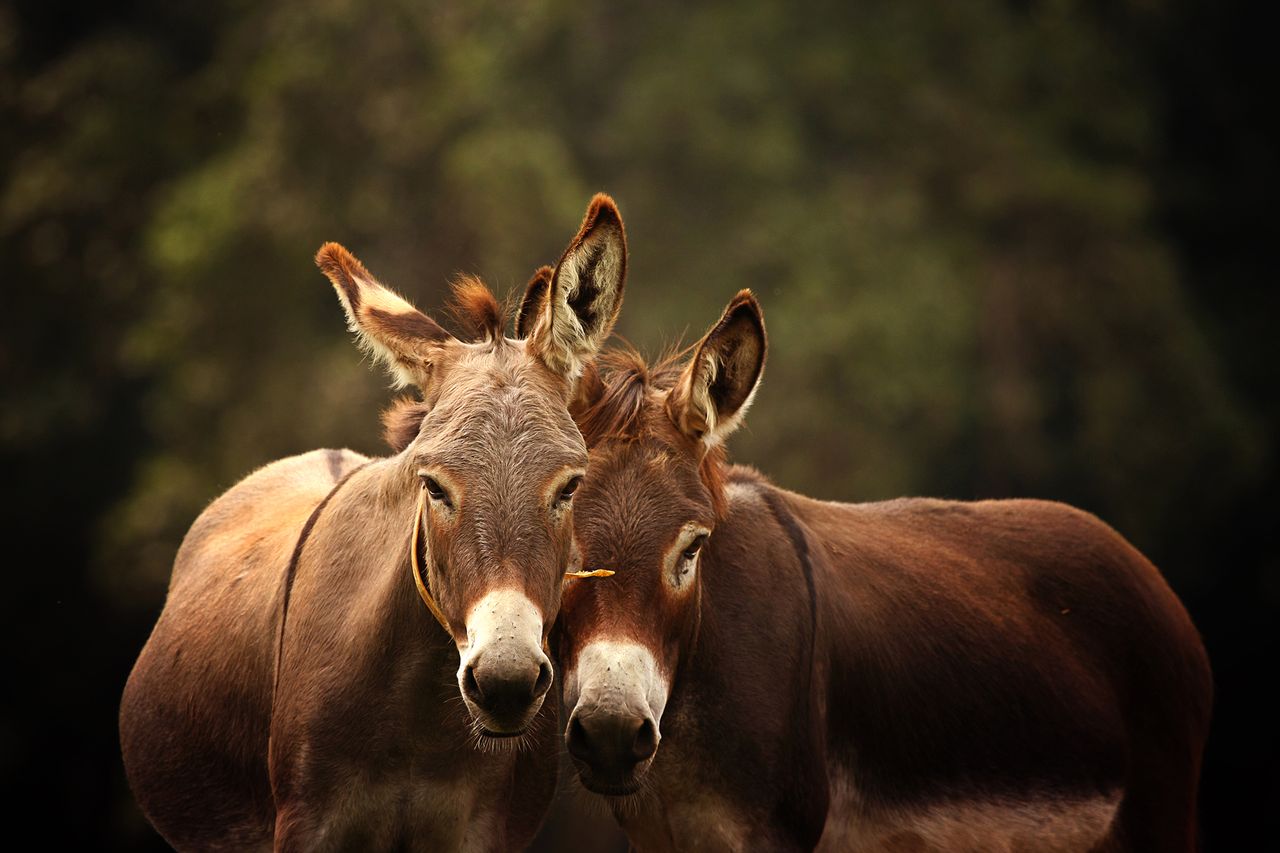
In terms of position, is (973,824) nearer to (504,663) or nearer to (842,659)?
(842,659)

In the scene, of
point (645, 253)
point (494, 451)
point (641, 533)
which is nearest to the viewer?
point (494, 451)

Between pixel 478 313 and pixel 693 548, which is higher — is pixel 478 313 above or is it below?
above

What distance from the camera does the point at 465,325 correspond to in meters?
5.06

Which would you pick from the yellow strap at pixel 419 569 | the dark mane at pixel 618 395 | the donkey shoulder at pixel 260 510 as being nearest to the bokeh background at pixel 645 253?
the donkey shoulder at pixel 260 510

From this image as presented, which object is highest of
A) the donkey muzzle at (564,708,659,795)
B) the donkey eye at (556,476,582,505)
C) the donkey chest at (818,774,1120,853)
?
the donkey eye at (556,476,582,505)

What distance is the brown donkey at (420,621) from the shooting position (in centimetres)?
423

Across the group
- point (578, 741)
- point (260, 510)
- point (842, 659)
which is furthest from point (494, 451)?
point (260, 510)

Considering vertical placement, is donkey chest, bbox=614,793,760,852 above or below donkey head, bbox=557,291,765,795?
below

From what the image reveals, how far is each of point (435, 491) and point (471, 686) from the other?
2.06 ft

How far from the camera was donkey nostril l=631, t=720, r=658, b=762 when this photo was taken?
4445 millimetres

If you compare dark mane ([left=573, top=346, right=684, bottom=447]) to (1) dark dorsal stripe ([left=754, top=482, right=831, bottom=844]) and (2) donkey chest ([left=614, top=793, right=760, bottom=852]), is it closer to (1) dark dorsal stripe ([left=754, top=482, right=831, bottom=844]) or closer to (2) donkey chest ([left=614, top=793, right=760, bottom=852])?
(1) dark dorsal stripe ([left=754, top=482, right=831, bottom=844])

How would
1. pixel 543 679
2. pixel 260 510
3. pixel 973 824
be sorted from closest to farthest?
pixel 543 679, pixel 973 824, pixel 260 510

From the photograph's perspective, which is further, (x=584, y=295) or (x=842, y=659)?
(x=842, y=659)

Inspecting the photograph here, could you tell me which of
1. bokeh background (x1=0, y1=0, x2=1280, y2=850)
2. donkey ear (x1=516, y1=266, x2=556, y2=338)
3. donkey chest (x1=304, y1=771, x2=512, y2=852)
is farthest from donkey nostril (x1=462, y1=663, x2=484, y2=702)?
bokeh background (x1=0, y1=0, x2=1280, y2=850)
